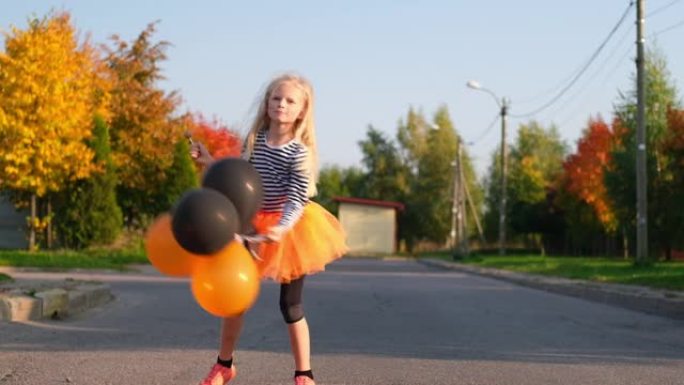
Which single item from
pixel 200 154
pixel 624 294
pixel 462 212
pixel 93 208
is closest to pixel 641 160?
pixel 624 294

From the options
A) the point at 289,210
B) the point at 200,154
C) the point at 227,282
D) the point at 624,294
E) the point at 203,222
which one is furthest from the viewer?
the point at 624,294

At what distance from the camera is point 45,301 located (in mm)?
10617

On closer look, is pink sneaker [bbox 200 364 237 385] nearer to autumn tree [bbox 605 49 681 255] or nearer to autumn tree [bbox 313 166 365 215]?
autumn tree [bbox 605 49 681 255]

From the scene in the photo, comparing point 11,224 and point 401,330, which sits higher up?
point 11,224

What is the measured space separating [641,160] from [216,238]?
22.0 m

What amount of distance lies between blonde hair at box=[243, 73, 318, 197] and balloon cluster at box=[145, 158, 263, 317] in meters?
0.43

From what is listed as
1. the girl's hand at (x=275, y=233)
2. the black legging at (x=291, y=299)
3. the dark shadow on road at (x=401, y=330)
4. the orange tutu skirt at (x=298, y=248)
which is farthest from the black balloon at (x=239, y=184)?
the dark shadow on road at (x=401, y=330)

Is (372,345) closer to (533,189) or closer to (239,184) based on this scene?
(239,184)

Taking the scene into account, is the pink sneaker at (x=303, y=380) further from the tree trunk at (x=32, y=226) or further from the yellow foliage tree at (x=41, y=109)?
the tree trunk at (x=32, y=226)

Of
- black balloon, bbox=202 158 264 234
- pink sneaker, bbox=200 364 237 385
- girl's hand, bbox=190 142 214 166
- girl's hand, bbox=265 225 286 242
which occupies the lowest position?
pink sneaker, bbox=200 364 237 385

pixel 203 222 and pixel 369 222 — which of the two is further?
pixel 369 222

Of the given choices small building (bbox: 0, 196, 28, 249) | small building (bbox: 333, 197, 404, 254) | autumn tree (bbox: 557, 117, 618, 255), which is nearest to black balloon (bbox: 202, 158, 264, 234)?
small building (bbox: 0, 196, 28, 249)

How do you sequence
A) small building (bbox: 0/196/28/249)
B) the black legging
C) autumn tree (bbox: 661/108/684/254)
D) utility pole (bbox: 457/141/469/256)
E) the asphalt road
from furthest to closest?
utility pole (bbox: 457/141/469/256) < autumn tree (bbox: 661/108/684/254) < small building (bbox: 0/196/28/249) < the asphalt road < the black legging

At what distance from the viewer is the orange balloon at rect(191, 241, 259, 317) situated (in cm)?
480
